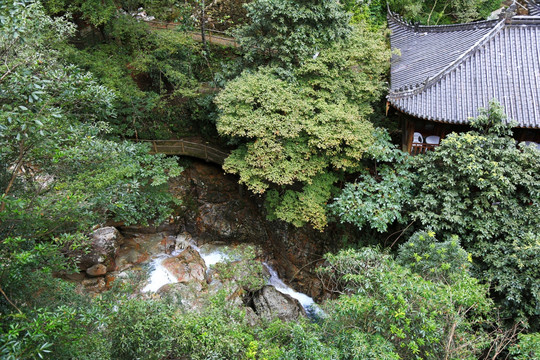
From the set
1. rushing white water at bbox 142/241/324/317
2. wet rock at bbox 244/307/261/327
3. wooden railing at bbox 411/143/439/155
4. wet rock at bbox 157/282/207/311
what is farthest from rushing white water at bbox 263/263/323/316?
wooden railing at bbox 411/143/439/155

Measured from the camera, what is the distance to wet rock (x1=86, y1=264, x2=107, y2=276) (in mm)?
14336

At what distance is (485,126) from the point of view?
479 inches

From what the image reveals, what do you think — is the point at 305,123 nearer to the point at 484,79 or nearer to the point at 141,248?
the point at 484,79

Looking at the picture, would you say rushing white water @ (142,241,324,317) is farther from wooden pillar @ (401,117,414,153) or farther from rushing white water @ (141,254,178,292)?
wooden pillar @ (401,117,414,153)

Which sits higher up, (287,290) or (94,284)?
(94,284)

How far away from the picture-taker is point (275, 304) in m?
14.1

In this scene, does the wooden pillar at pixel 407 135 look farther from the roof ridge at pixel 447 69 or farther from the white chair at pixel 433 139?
the roof ridge at pixel 447 69

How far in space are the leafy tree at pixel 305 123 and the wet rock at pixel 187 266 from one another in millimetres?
4444

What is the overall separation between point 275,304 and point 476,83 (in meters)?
11.7

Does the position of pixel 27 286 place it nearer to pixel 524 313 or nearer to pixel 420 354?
pixel 420 354

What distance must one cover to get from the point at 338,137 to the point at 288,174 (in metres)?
2.31

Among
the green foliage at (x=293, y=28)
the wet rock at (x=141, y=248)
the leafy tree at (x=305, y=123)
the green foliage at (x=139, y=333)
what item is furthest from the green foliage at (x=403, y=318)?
the wet rock at (x=141, y=248)

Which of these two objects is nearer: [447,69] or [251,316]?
[447,69]

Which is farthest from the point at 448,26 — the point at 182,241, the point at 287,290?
the point at 182,241
